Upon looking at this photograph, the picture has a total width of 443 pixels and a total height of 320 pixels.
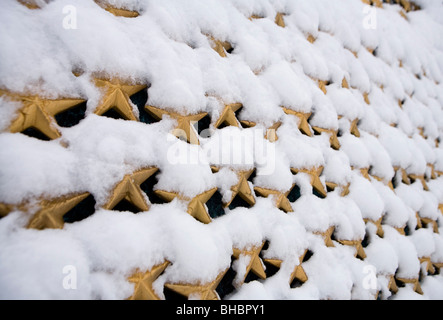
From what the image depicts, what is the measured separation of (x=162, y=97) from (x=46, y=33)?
0.22 meters

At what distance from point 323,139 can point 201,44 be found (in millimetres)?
483

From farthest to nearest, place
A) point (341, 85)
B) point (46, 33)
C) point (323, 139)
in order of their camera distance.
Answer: point (341, 85) → point (323, 139) → point (46, 33)

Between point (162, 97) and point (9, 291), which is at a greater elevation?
point (162, 97)

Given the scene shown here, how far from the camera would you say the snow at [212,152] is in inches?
15.5

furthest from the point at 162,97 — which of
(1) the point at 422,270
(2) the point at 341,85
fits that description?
(1) the point at 422,270

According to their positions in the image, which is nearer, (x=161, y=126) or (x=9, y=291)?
(x=9, y=291)

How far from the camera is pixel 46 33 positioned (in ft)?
1.45

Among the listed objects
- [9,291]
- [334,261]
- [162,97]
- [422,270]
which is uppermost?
[162,97]

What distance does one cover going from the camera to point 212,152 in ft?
1.95

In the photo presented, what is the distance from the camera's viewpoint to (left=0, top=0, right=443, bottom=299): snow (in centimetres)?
39

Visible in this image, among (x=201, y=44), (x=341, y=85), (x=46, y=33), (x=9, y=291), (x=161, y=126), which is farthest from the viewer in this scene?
(x=341, y=85)
